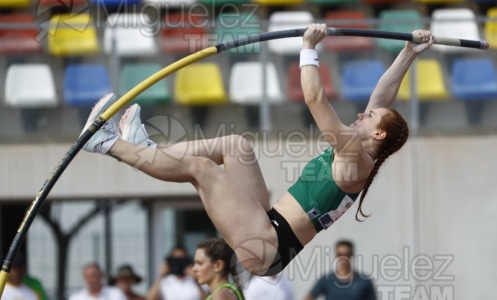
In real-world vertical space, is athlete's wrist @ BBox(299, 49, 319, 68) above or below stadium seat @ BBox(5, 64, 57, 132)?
below

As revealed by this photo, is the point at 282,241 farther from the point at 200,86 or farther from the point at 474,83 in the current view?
the point at 474,83

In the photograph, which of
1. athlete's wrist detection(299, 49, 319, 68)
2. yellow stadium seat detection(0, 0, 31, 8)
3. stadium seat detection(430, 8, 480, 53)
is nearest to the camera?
athlete's wrist detection(299, 49, 319, 68)

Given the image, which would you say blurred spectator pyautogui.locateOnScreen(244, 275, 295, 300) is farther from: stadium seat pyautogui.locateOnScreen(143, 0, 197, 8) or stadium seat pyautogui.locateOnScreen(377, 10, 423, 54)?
stadium seat pyautogui.locateOnScreen(143, 0, 197, 8)

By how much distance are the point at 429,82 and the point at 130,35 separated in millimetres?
2941

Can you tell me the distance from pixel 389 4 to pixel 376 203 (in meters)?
2.40

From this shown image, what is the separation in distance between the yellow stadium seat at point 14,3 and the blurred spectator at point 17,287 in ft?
9.83

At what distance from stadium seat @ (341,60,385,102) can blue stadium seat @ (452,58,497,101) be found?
2.51ft

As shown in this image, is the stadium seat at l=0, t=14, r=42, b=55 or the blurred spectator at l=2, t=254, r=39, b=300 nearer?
the blurred spectator at l=2, t=254, r=39, b=300

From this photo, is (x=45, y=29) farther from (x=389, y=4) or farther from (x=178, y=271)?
(x=389, y=4)

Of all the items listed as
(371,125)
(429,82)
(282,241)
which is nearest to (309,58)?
(371,125)

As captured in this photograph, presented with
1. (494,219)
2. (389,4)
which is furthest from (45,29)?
(494,219)

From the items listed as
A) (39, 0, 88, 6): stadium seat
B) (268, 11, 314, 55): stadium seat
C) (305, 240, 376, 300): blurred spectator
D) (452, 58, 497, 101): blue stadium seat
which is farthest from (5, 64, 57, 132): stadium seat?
(452, 58, 497, 101): blue stadium seat

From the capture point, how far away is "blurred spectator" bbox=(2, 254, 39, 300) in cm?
1132

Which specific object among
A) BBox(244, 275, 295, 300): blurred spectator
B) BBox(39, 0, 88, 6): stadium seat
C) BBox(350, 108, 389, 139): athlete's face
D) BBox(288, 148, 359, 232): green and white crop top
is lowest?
BBox(244, 275, 295, 300): blurred spectator
